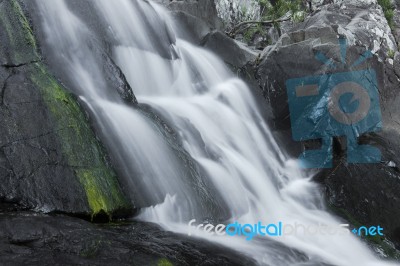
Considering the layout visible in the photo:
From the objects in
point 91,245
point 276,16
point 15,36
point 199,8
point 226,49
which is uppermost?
point 199,8

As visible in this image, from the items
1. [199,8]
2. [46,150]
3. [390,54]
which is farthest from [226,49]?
[46,150]

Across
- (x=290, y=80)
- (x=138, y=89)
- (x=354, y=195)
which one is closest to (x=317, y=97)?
(x=290, y=80)

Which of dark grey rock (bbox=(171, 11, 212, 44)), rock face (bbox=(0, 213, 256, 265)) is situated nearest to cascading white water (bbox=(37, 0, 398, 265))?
rock face (bbox=(0, 213, 256, 265))

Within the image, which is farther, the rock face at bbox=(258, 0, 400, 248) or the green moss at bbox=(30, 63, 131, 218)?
the rock face at bbox=(258, 0, 400, 248)

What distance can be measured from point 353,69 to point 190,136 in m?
5.28

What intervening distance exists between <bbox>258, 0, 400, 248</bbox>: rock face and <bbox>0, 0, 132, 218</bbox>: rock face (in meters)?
4.89

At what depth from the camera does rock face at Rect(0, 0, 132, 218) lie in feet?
15.3

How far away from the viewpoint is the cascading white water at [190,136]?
5762mm

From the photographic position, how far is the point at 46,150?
16.4ft

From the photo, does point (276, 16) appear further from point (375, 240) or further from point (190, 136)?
point (375, 240)

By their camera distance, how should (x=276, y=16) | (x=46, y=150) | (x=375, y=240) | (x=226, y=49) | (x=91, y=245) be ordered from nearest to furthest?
(x=91, y=245) → (x=46, y=150) → (x=375, y=240) → (x=226, y=49) → (x=276, y=16)

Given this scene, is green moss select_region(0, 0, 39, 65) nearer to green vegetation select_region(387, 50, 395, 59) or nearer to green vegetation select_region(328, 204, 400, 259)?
green vegetation select_region(328, 204, 400, 259)

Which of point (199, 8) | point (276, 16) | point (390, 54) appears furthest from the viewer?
point (276, 16)

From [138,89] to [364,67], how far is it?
5.91 meters
